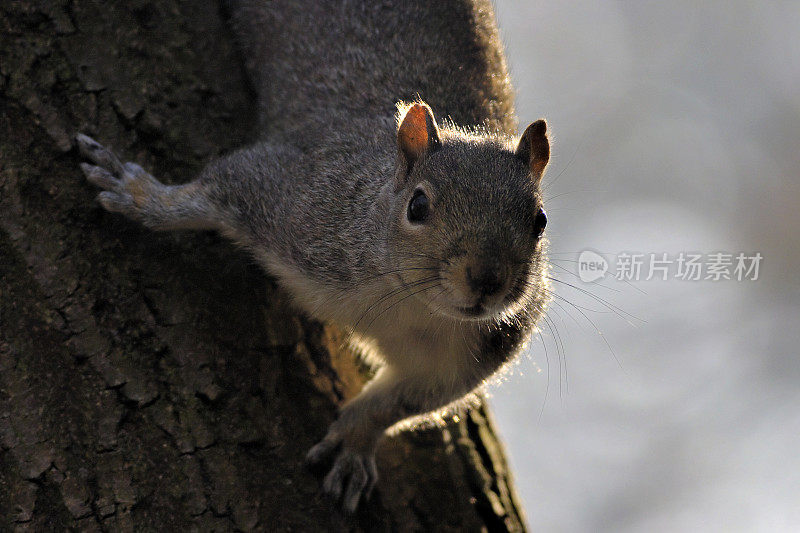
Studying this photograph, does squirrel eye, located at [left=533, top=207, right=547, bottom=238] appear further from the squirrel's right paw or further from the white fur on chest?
the squirrel's right paw

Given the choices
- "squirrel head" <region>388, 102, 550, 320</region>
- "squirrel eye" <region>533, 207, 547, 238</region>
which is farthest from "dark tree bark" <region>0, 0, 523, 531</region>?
"squirrel eye" <region>533, 207, 547, 238</region>

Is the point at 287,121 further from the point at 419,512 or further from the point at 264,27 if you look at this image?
the point at 419,512

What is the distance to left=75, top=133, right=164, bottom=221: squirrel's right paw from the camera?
3123 millimetres

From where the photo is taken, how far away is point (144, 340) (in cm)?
300

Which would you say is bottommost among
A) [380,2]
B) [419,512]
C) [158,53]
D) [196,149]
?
[419,512]

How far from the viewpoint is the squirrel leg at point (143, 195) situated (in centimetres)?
313

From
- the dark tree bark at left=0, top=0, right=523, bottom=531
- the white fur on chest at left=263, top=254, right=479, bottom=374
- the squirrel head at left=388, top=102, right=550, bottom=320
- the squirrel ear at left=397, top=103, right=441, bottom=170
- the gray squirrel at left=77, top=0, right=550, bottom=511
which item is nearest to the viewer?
the dark tree bark at left=0, top=0, right=523, bottom=531

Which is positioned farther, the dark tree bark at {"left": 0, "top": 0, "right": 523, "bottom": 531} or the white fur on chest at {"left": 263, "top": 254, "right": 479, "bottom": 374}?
the white fur on chest at {"left": 263, "top": 254, "right": 479, "bottom": 374}

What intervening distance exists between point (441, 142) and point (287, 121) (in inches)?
45.1

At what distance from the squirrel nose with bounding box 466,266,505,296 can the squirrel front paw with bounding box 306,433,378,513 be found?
3.25 ft

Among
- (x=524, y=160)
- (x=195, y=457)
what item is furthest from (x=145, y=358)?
(x=524, y=160)

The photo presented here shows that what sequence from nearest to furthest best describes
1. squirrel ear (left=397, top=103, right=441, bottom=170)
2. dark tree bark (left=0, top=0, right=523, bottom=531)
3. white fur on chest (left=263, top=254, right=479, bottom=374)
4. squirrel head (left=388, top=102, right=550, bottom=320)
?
dark tree bark (left=0, top=0, right=523, bottom=531)
squirrel head (left=388, top=102, right=550, bottom=320)
squirrel ear (left=397, top=103, right=441, bottom=170)
white fur on chest (left=263, top=254, right=479, bottom=374)

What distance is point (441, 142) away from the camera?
3.36m

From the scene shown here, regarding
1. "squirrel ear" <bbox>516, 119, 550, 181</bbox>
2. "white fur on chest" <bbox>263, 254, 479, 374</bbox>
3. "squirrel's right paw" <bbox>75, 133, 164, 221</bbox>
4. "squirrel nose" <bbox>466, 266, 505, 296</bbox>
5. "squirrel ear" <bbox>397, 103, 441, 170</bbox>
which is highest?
"squirrel ear" <bbox>516, 119, 550, 181</bbox>
